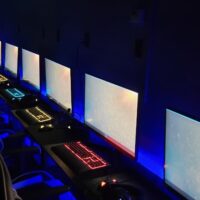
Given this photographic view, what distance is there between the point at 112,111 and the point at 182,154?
2.37 feet

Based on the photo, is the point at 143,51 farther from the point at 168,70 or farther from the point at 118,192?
the point at 118,192

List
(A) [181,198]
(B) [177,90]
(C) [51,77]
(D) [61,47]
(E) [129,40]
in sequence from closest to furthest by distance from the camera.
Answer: (A) [181,198], (B) [177,90], (E) [129,40], (C) [51,77], (D) [61,47]

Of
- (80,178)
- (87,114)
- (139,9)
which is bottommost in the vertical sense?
(80,178)

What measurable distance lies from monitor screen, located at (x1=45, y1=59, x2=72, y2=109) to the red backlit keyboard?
0.53 m

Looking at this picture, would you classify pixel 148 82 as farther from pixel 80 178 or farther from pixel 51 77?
pixel 51 77

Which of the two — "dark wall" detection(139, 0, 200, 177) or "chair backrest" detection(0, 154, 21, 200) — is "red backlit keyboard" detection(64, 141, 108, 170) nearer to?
"dark wall" detection(139, 0, 200, 177)

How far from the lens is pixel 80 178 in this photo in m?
2.05

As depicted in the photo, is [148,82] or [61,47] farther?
[61,47]

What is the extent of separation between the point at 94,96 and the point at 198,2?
1.00 m

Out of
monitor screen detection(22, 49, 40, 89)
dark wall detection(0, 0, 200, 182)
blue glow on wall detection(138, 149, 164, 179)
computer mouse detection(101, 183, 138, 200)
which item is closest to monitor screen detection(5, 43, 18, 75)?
monitor screen detection(22, 49, 40, 89)

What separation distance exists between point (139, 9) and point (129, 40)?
0.25 m

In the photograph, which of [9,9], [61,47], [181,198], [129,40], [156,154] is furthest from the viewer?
[9,9]

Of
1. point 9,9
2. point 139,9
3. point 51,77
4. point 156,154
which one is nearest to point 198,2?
point 139,9

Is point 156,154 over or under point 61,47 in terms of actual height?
under
